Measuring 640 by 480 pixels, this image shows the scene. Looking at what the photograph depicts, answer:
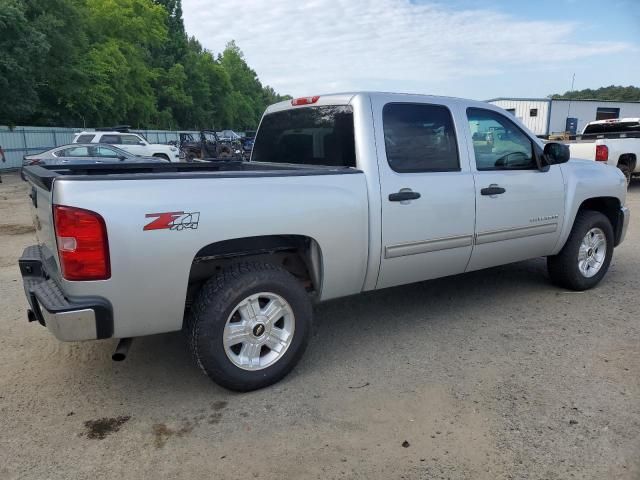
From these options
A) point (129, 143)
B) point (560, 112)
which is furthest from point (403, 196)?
point (560, 112)

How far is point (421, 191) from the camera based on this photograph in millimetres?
3932

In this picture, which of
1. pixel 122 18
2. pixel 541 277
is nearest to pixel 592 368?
pixel 541 277

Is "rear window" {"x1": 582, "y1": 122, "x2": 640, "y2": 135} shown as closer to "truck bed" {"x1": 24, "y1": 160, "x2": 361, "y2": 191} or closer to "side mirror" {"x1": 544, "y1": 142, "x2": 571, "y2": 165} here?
"side mirror" {"x1": 544, "y1": 142, "x2": 571, "y2": 165}

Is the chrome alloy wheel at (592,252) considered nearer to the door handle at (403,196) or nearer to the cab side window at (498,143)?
the cab side window at (498,143)

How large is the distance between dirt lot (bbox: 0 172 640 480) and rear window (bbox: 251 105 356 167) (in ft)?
4.79

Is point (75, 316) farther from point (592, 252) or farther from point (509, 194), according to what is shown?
point (592, 252)

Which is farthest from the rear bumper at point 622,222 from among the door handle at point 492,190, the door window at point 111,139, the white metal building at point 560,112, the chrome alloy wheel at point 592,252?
the white metal building at point 560,112

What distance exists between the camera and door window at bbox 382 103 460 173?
155 inches

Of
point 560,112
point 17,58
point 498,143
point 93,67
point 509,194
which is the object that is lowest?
point 509,194

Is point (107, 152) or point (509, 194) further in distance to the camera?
point (107, 152)

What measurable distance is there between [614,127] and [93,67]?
33.2m

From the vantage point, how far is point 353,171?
3.68 meters

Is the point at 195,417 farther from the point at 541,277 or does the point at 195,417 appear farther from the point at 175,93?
the point at 175,93

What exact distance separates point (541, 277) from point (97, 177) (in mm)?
4875
